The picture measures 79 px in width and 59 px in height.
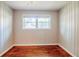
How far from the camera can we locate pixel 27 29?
5316 millimetres

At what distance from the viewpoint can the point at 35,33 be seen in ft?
17.6

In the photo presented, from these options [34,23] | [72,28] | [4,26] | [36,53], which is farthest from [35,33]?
[72,28]

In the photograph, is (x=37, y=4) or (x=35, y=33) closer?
(x=37, y=4)

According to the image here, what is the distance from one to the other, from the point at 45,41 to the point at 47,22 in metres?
0.89

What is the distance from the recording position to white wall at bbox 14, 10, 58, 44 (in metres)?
5.29

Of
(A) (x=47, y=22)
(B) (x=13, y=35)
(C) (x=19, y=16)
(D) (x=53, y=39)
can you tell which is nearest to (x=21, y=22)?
(C) (x=19, y=16)

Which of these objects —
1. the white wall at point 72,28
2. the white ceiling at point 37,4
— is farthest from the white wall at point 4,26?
the white wall at point 72,28

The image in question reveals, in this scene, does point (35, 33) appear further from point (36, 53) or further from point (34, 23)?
point (36, 53)

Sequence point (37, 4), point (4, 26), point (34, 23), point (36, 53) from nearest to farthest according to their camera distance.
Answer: point (4, 26)
point (36, 53)
point (37, 4)
point (34, 23)

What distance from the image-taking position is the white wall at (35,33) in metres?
5.29

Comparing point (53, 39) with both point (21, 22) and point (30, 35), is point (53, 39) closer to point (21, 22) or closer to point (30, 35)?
point (30, 35)

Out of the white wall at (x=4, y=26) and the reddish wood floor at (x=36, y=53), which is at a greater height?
the white wall at (x=4, y=26)

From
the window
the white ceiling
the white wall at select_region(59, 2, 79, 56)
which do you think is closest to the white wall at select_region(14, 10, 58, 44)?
the window

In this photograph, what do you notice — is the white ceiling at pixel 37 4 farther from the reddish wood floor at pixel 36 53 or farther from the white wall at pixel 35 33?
the reddish wood floor at pixel 36 53
